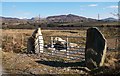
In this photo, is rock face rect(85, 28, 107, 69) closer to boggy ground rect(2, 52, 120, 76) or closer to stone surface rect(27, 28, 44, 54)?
boggy ground rect(2, 52, 120, 76)

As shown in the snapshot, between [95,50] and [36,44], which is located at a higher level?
[95,50]

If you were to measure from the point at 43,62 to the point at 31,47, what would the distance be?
189 inches

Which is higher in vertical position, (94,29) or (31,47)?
(94,29)

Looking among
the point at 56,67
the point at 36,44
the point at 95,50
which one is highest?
the point at 95,50

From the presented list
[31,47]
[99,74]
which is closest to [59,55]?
[31,47]

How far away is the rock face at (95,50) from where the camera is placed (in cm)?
1617

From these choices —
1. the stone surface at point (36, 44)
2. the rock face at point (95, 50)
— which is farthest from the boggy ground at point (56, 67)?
the stone surface at point (36, 44)

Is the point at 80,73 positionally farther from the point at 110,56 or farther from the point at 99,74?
the point at 110,56

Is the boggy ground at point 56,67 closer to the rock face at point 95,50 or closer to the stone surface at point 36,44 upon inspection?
the rock face at point 95,50

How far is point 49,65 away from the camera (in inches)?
661

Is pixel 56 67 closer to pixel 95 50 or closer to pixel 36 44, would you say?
pixel 95 50

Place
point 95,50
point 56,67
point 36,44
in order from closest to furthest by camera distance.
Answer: point 56,67, point 95,50, point 36,44

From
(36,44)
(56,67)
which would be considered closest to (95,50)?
(56,67)

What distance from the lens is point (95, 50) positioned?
53.8 feet
